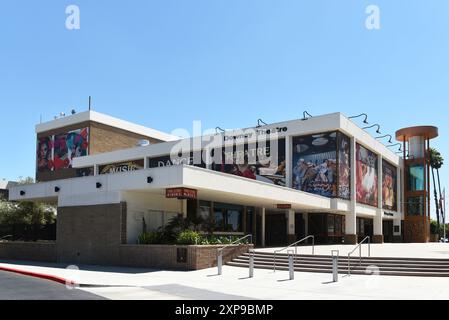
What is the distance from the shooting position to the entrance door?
38906 millimetres

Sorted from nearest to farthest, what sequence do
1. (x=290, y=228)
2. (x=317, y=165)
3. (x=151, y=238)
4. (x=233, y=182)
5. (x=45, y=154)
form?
(x=151, y=238), (x=233, y=182), (x=290, y=228), (x=317, y=165), (x=45, y=154)

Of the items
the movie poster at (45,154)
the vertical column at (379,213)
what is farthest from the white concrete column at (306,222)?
the movie poster at (45,154)

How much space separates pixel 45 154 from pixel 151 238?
3708cm

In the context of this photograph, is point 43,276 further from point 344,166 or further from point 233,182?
point 344,166

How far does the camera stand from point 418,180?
5719cm

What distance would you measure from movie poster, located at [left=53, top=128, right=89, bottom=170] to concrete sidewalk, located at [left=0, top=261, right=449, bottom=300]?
108 ft

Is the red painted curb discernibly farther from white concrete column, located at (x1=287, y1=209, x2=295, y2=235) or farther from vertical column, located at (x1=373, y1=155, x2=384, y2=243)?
vertical column, located at (x1=373, y1=155, x2=384, y2=243)

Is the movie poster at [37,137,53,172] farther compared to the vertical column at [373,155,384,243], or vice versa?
the movie poster at [37,137,53,172]

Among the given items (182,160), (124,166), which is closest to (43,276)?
(182,160)

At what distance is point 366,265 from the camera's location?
20.7 meters

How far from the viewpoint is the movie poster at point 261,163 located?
128 ft

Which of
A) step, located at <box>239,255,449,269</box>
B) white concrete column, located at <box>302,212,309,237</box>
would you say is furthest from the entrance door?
step, located at <box>239,255,449,269</box>
